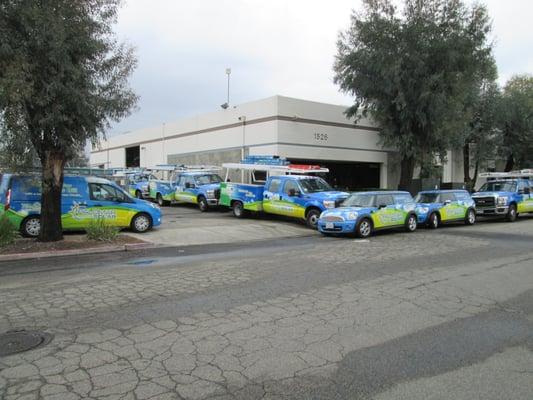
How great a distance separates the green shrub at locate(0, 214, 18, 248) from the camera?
39.3 feet

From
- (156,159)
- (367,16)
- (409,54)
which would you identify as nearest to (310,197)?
(409,54)

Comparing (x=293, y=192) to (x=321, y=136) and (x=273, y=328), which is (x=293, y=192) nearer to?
A: (x=321, y=136)

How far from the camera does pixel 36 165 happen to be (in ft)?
42.0

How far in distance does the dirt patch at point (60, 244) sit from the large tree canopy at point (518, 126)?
31119 millimetres

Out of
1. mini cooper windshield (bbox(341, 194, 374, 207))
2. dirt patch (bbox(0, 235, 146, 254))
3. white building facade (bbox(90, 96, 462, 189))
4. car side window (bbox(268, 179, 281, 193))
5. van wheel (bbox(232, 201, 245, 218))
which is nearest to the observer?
dirt patch (bbox(0, 235, 146, 254))

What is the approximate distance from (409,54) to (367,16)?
3.29 meters

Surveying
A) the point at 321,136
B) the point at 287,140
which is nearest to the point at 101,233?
the point at 287,140

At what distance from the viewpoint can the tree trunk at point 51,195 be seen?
40.1 feet

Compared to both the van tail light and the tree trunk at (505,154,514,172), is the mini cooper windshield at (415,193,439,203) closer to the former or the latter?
the van tail light

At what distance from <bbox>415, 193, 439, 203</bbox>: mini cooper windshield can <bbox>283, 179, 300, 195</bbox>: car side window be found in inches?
194

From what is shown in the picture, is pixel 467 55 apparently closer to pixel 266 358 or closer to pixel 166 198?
pixel 166 198

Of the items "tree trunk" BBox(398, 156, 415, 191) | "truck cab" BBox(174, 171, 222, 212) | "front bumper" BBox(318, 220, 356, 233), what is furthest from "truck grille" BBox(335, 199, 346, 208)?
"tree trunk" BBox(398, 156, 415, 191)

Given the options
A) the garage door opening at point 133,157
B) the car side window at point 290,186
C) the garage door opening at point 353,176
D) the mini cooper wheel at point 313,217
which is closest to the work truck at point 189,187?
the car side window at point 290,186

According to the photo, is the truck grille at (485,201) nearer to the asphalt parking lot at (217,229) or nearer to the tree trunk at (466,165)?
the asphalt parking lot at (217,229)
